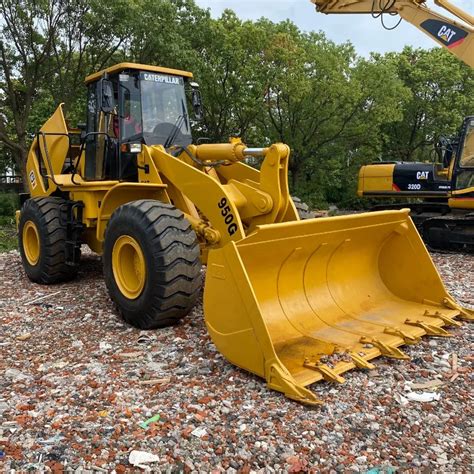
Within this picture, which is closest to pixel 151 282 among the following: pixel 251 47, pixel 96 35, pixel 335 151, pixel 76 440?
pixel 76 440

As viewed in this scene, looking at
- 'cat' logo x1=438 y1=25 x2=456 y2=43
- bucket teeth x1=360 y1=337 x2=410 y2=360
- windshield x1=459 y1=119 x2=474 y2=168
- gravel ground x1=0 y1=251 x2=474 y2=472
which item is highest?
'cat' logo x1=438 y1=25 x2=456 y2=43

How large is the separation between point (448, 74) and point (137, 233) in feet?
76.6

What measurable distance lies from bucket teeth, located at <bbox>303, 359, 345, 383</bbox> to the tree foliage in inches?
367

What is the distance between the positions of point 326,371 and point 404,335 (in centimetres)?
112

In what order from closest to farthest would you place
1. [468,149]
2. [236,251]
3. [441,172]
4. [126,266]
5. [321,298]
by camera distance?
→ [236,251] → [321,298] → [126,266] → [468,149] → [441,172]

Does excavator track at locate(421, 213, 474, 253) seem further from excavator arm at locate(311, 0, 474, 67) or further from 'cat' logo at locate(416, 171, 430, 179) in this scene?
excavator arm at locate(311, 0, 474, 67)

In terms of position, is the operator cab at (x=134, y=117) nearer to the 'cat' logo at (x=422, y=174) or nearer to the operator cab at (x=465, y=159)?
the operator cab at (x=465, y=159)

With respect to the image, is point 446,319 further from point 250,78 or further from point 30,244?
point 250,78

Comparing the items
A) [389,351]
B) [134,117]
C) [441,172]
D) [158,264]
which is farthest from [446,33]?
[158,264]

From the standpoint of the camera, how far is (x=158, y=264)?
4.95m

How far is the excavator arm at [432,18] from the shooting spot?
973cm

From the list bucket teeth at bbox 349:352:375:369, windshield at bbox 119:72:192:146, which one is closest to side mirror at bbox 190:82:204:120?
windshield at bbox 119:72:192:146

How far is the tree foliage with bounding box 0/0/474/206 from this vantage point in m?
14.4

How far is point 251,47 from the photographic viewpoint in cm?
1669
